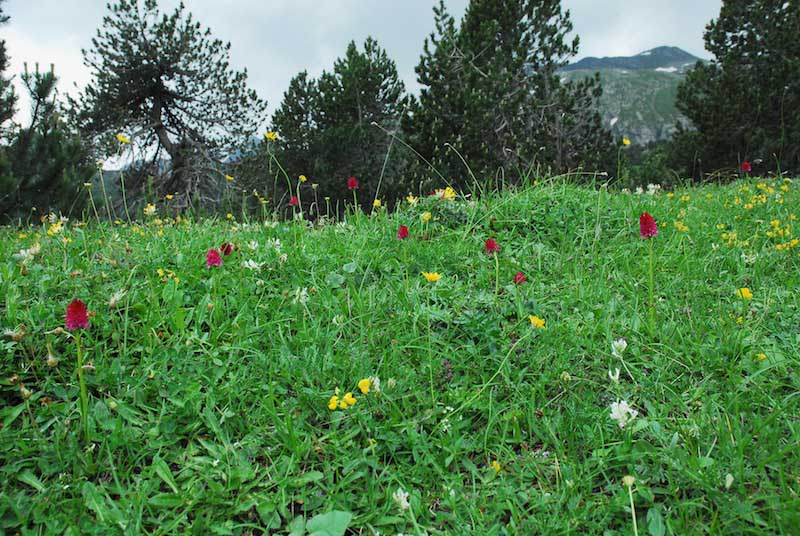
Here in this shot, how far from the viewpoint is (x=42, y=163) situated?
8.23 meters

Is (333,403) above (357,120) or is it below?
below

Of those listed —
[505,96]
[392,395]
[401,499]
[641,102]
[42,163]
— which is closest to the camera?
[401,499]

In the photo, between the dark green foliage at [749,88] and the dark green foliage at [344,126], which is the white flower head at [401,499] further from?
the dark green foliage at [749,88]

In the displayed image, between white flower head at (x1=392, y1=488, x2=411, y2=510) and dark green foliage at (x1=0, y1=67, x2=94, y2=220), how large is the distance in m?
8.20

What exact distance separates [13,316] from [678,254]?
10.8 feet

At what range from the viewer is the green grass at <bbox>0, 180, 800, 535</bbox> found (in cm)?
137

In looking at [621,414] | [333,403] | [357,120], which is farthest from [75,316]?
[357,120]

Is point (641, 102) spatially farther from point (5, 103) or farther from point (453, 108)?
point (5, 103)

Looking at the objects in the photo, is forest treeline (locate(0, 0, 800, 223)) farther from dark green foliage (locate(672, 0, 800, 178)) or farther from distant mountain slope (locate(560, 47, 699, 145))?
distant mountain slope (locate(560, 47, 699, 145))

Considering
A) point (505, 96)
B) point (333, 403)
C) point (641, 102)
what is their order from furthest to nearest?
point (641, 102) < point (505, 96) < point (333, 403)

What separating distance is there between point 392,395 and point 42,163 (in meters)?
9.04

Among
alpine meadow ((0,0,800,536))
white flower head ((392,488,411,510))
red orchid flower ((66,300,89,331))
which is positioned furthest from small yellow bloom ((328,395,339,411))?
red orchid flower ((66,300,89,331))

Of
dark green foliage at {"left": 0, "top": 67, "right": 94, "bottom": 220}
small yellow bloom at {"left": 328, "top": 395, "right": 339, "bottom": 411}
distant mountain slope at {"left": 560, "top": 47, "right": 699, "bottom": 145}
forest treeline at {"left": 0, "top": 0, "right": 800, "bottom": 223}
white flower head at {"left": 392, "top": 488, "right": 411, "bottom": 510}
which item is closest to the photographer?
white flower head at {"left": 392, "top": 488, "right": 411, "bottom": 510}

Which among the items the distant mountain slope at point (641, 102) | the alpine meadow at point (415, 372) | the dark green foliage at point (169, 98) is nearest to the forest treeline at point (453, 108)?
the dark green foliage at point (169, 98)
